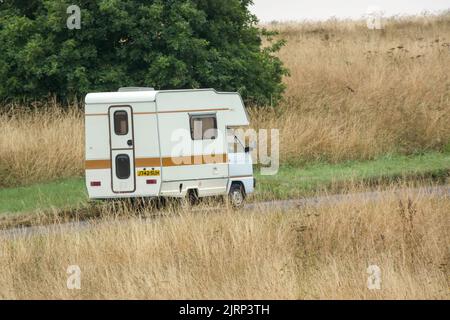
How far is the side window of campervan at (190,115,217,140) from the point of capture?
20641 mm

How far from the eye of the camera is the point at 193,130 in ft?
67.7

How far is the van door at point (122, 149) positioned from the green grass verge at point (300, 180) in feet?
4.49

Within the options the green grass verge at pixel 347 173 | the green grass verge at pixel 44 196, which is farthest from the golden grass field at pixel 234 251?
the green grass verge at pixel 347 173

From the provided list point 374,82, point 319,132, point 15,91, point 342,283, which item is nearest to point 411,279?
point 342,283

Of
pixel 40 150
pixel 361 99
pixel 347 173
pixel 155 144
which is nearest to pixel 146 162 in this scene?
pixel 155 144

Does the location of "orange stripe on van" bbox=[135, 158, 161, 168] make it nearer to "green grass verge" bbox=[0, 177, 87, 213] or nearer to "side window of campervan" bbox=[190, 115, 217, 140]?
"side window of campervan" bbox=[190, 115, 217, 140]

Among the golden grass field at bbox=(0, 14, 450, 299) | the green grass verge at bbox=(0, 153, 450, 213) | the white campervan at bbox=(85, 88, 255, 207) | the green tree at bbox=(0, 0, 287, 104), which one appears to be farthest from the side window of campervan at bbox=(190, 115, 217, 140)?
the green tree at bbox=(0, 0, 287, 104)

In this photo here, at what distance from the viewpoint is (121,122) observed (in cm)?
2033

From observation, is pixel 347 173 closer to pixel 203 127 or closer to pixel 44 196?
pixel 203 127

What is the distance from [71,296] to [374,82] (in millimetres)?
23299

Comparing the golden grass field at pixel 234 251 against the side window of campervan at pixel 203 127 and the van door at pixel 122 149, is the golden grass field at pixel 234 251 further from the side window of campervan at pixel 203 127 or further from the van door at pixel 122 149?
the side window of campervan at pixel 203 127

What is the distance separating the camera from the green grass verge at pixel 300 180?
2145 cm

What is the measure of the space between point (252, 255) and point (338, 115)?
1805 centimetres

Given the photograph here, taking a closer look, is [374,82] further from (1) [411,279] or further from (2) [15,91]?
(1) [411,279]
